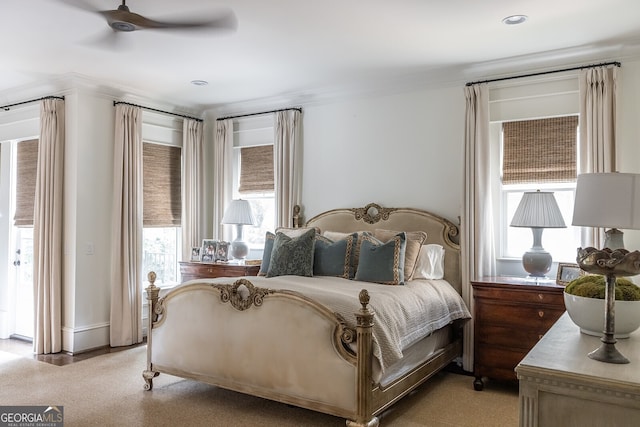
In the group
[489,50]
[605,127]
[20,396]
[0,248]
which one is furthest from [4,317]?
[605,127]

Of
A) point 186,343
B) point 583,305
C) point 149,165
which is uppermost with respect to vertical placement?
point 149,165

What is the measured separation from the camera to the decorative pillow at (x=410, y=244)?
4238mm

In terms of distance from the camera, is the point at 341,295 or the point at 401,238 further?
the point at 401,238

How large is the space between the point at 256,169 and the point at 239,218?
748mm

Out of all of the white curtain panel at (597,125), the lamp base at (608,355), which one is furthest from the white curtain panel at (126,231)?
the lamp base at (608,355)

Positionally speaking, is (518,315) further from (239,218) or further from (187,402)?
(239,218)

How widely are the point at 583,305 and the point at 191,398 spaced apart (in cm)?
290

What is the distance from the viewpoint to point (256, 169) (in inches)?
237

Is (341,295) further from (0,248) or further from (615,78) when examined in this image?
(0,248)

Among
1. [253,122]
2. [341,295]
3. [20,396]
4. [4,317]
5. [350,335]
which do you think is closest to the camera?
[350,335]

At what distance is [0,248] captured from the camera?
18.9ft

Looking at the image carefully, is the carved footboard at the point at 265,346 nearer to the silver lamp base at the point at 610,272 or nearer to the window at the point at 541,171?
the silver lamp base at the point at 610,272

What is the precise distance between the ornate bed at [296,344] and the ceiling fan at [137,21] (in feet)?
5.70

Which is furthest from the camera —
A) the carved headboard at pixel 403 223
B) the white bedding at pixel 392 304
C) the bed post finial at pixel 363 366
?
the carved headboard at pixel 403 223
